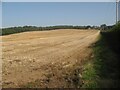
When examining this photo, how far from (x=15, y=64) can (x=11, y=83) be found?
4482 mm

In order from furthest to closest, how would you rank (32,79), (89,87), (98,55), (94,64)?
(98,55), (94,64), (32,79), (89,87)

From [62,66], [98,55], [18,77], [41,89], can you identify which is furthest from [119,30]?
[41,89]

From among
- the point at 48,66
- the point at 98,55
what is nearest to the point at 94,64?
the point at 48,66

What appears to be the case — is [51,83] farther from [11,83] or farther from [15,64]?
[15,64]

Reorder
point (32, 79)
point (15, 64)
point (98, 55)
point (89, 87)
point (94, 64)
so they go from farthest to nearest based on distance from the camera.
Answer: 1. point (98, 55)
2. point (15, 64)
3. point (94, 64)
4. point (32, 79)
5. point (89, 87)

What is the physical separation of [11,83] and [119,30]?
8.39 meters

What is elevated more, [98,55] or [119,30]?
[119,30]

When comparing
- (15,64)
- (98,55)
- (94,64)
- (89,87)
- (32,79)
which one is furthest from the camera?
(98,55)

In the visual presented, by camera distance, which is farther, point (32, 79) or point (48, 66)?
point (48, 66)

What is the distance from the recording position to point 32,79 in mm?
12219

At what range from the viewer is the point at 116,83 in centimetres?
1086

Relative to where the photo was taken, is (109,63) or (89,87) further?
(109,63)

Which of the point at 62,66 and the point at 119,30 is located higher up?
the point at 119,30

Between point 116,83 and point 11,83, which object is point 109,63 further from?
point 11,83
